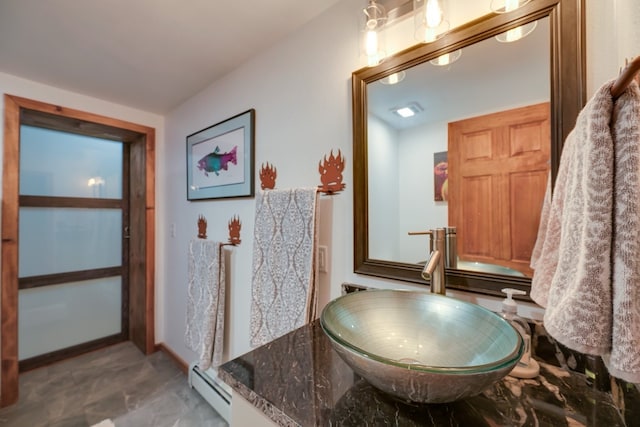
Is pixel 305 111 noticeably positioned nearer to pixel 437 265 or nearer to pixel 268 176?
pixel 268 176

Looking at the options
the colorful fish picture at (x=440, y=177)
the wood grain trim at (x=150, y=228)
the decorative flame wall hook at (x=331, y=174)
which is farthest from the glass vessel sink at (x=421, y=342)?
the wood grain trim at (x=150, y=228)

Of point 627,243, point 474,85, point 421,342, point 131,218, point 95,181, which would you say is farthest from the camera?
point 131,218

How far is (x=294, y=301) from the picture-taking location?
1.13 metres

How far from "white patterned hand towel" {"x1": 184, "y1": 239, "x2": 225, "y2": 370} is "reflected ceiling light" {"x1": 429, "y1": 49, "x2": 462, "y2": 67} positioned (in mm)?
1447

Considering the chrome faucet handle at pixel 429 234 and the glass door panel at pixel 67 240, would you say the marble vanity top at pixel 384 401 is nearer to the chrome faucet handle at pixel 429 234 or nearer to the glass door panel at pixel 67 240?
the chrome faucet handle at pixel 429 234

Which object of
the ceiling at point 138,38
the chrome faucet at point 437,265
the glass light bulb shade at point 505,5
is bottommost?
the chrome faucet at point 437,265

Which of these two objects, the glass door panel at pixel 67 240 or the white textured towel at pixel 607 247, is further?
the glass door panel at pixel 67 240

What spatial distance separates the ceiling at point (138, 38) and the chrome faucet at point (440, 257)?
40.9 inches

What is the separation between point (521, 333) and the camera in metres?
0.61

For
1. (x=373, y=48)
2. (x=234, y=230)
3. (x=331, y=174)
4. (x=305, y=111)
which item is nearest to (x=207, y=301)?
(x=234, y=230)

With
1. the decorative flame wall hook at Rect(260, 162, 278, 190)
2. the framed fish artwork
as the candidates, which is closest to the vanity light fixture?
the decorative flame wall hook at Rect(260, 162, 278, 190)

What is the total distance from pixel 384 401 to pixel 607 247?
1.51ft

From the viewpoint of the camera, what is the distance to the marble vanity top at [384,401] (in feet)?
1.55

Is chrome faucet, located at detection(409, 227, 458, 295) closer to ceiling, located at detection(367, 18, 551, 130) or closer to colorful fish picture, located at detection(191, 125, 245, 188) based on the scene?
ceiling, located at detection(367, 18, 551, 130)
